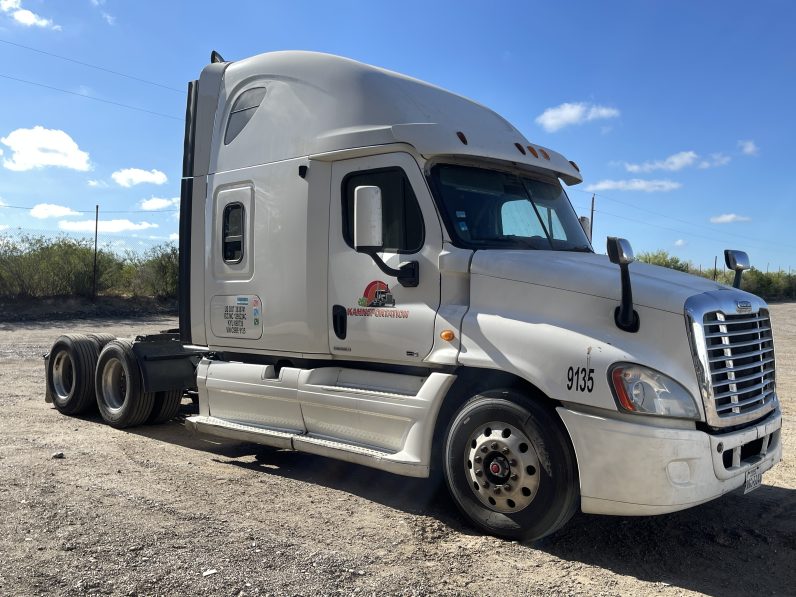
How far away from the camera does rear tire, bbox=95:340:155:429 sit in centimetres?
788

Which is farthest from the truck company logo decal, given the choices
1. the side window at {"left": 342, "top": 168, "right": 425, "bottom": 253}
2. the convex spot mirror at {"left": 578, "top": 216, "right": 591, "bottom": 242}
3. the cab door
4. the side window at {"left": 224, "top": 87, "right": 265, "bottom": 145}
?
the side window at {"left": 224, "top": 87, "right": 265, "bottom": 145}

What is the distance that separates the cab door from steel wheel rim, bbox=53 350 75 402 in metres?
4.96

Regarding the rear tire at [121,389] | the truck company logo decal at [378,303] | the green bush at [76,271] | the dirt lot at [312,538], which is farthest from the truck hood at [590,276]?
the green bush at [76,271]

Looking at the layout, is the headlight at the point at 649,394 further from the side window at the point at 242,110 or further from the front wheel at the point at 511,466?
the side window at the point at 242,110

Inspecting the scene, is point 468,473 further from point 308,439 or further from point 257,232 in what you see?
point 257,232

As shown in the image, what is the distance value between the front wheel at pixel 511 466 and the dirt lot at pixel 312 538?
199 millimetres

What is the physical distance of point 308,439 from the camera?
5777 millimetres

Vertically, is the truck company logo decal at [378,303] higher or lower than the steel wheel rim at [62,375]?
higher

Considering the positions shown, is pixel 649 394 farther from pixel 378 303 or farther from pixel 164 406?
pixel 164 406

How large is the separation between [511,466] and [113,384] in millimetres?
5822

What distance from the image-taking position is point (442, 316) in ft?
16.6

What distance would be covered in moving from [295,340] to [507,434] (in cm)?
226

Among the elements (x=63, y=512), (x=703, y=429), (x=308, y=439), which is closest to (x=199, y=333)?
(x=308, y=439)

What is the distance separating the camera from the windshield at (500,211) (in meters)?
5.21
